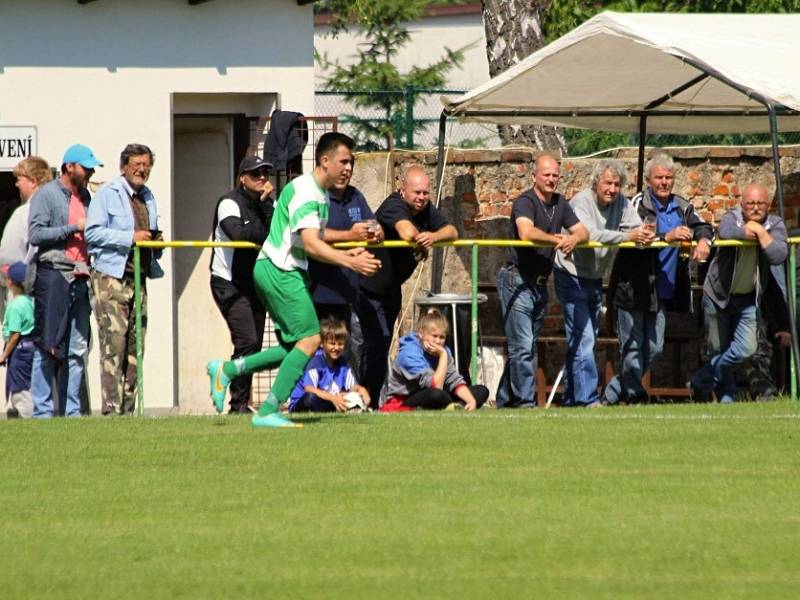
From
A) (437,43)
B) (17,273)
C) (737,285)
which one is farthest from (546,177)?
(437,43)

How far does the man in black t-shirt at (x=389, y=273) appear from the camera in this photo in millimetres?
13742

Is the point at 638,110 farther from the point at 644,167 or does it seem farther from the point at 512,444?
the point at 512,444

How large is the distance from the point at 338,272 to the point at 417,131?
9205 mm

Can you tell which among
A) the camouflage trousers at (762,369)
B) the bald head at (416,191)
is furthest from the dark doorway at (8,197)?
the camouflage trousers at (762,369)

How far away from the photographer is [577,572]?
7375mm

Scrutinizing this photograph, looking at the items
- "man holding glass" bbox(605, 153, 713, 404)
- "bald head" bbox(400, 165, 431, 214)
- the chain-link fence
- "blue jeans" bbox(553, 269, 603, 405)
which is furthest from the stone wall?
"bald head" bbox(400, 165, 431, 214)

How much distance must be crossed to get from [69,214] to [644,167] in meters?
6.49

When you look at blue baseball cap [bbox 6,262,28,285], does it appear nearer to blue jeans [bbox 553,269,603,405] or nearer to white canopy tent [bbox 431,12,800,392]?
white canopy tent [bbox 431,12,800,392]

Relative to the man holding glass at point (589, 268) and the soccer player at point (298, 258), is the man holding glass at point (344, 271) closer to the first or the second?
the soccer player at point (298, 258)

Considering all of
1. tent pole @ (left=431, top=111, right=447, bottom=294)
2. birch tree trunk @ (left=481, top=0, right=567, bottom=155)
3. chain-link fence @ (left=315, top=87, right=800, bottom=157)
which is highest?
birch tree trunk @ (left=481, top=0, right=567, bottom=155)

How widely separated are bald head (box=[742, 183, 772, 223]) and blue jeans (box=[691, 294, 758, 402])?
0.66 meters

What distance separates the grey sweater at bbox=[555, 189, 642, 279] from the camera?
14.3 m

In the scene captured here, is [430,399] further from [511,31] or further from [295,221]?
[511,31]

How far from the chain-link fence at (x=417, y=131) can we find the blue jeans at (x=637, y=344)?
4.41 meters
